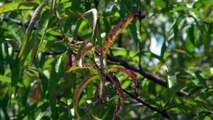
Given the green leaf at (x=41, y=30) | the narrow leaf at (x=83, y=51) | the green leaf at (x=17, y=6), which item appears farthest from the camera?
the green leaf at (x=17, y=6)

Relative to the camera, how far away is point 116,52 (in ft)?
5.84

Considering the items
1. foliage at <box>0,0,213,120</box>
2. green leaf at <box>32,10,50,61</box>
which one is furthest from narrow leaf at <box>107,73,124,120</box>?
green leaf at <box>32,10,50,61</box>

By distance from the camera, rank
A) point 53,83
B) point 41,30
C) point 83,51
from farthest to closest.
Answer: point 53,83 < point 41,30 < point 83,51

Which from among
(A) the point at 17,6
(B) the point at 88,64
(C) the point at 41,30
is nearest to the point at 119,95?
(B) the point at 88,64

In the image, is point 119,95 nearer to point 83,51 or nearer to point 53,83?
point 83,51

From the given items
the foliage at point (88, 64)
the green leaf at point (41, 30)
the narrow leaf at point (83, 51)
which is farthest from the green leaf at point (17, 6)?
the narrow leaf at point (83, 51)

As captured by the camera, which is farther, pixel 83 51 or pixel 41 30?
pixel 41 30

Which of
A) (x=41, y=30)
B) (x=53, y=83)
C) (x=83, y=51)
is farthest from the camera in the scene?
(x=53, y=83)

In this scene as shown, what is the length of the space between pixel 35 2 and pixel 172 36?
505mm

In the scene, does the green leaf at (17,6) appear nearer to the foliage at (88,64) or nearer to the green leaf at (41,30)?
the foliage at (88,64)

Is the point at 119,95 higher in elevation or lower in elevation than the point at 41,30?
lower

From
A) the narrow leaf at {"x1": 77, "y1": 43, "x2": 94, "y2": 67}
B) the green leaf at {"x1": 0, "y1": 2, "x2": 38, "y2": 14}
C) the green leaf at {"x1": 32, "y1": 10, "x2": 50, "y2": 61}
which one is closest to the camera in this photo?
the narrow leaf at {"x1": 77, "y1": 43, "x2": 94, "y2": 67}

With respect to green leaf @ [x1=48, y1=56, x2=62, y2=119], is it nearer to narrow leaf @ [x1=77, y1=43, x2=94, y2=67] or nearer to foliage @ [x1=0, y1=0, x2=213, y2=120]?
foliage @ [x1=0, y1=0, x2=213, y2=120]

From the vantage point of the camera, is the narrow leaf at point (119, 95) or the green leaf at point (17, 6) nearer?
the narrow leaf at point (119, 95)
